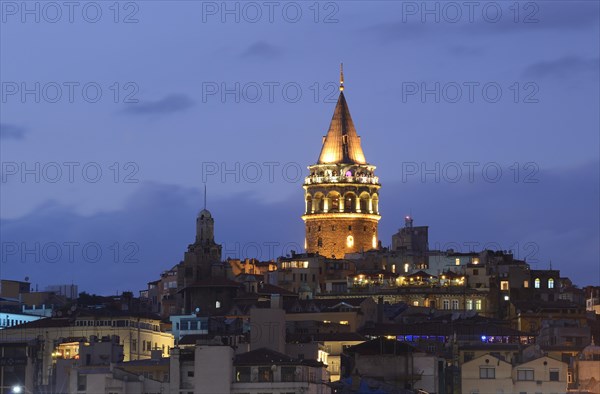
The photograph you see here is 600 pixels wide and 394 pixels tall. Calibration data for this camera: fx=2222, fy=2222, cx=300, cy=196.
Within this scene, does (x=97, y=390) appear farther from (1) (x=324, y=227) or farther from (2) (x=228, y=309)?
(1) (x=324, y=227)

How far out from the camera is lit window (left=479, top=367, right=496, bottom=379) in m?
125

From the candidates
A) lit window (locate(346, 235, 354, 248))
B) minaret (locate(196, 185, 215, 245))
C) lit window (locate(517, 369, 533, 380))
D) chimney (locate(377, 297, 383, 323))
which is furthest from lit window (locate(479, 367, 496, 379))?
lit window (locate(346, 235, 354, 248))

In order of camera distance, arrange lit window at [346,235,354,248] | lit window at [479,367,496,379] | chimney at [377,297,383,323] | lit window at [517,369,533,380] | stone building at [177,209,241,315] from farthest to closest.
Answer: lit window at [346,235,354,248]
stone building at [177,209,241,315]
chimney at [377,297,383,323]
lit window at [479,367,496,379]
lit window at [517,369,533,380]

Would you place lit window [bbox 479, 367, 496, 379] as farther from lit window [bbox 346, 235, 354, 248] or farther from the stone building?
lit window [bbox 346, 235, 354, 248]

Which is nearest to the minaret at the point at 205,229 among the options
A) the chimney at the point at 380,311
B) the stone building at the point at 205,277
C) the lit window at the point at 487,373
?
the stone building at the point at 205,277

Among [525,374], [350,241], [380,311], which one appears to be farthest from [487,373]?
[350,241]

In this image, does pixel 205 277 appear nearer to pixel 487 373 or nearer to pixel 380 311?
pixel 380 311

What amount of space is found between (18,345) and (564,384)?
35247 mm

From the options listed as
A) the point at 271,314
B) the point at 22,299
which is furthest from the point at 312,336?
the point at 22,299

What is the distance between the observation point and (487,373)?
126 m

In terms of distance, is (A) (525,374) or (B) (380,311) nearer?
(A) (525,374)

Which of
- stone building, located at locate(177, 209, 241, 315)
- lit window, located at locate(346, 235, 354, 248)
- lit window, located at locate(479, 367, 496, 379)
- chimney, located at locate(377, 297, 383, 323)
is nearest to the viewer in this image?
lit window, located at locate(479, 367, 496, 379)

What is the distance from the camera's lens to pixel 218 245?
7156 inches

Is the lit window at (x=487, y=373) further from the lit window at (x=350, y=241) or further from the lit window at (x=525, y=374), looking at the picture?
the lit window at (x=350, y=241)
